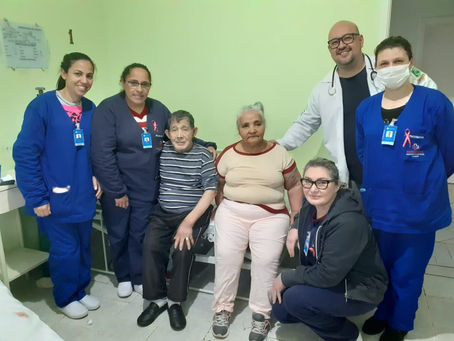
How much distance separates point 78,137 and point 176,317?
1.16 metres

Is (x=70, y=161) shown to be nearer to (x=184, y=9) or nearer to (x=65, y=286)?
(x=65, y=286)

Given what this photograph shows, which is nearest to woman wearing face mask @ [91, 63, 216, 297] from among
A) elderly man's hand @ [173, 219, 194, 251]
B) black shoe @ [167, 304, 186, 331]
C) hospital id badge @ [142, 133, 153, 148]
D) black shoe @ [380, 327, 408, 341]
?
hospital id badge @ [142, 133, 153, 148]

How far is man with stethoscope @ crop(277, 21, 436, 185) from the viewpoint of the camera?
1.94 metres

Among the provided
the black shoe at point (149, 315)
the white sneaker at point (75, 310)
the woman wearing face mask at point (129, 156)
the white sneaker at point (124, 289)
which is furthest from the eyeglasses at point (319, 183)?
the white sneaker at point (75, 310)

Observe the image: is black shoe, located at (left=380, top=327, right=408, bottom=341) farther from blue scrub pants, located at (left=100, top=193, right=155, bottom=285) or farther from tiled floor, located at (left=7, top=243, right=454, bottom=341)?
blue scrub pants, located at (left=100, top=193, right=155, bottom=285)

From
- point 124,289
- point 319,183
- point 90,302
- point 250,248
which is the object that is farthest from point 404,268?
point 90,302

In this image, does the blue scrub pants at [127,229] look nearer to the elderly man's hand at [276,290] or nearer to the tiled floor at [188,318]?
the tiled floor at [188,318]

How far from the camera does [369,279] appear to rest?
168 cm

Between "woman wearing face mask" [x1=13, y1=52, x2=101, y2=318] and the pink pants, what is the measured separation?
803 mm

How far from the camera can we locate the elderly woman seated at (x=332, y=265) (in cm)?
161

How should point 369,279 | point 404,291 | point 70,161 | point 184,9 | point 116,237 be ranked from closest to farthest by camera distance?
point 369,279
point 404,291
point 70,161
point 116,237
point 184,9

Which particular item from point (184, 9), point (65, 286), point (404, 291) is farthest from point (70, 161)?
point (404, 291)

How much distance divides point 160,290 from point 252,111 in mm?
1185

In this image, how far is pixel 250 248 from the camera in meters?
2.05
